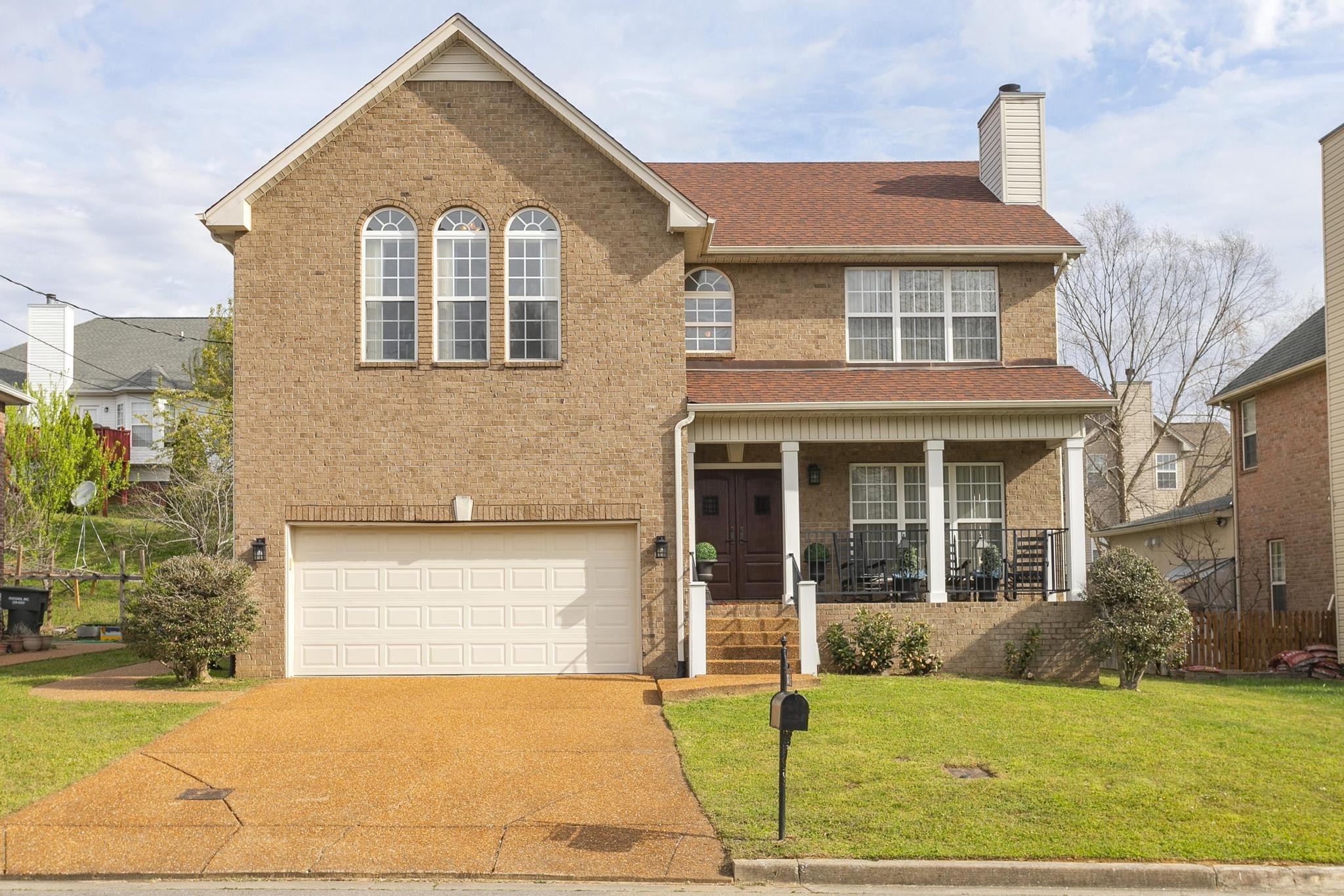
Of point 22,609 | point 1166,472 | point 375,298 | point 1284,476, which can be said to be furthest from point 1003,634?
point 1166,472

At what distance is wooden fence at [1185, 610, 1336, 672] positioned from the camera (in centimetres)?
1955

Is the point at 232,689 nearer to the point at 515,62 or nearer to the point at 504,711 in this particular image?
the point at 504,711

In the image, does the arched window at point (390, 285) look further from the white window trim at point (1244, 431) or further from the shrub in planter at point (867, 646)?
the white window trim at point (1244, 431)

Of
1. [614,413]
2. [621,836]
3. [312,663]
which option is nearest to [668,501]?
[614,413]

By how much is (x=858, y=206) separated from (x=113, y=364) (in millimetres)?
30632

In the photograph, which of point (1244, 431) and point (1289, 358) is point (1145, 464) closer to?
point (1244, 431)

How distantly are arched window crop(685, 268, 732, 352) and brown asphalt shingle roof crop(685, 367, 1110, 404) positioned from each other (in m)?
0.73

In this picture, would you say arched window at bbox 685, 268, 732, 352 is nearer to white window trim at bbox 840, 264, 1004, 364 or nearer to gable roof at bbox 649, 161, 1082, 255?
gable roof at bbox 649, 161, 1082, 255

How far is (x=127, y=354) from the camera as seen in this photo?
4184 cm

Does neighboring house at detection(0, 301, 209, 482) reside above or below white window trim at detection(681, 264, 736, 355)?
above

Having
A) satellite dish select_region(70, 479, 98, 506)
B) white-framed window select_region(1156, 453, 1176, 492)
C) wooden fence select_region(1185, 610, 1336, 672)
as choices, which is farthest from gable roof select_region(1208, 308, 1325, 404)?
satellite dish select_region(70, 479, 98, 506)

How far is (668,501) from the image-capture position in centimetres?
1609

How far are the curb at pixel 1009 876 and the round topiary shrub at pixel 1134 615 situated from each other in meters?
7.64

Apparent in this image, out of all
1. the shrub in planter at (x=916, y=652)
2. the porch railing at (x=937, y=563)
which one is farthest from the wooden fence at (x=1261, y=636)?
the shrub in planter at (x=916, y=652)
